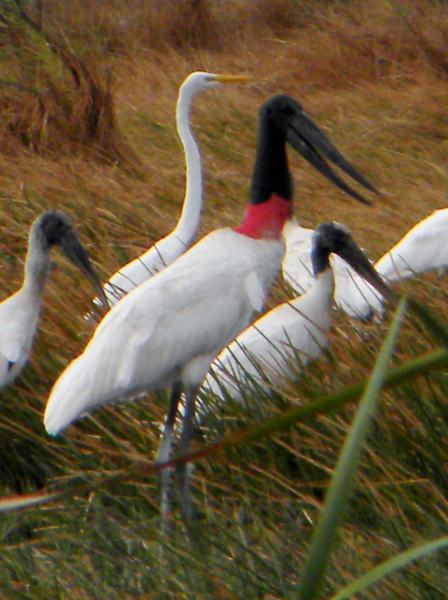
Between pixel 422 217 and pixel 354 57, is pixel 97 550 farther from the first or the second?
pixel 354 57

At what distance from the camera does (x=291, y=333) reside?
371cm

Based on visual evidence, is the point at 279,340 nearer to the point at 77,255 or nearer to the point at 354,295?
the point at 354,295

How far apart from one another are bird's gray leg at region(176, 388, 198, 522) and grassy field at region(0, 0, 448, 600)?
0.16 ft

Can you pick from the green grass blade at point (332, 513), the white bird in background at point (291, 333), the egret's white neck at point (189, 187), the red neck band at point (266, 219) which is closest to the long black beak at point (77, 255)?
the egret's white neck at point (189, 187)

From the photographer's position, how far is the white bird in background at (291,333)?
3.34 metres

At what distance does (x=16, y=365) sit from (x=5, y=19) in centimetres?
676

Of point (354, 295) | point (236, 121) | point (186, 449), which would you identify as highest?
point (186, 449)

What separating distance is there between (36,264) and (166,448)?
1.10 meters

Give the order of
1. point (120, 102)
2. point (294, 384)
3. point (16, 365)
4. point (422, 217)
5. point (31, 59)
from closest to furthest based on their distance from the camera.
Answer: point (294, 384) → point (16, 365) → point (422, 217) → point (31, 59) → point (120, 102)

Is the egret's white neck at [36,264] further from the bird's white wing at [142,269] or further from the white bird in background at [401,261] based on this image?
the white bird in background at [401,261]

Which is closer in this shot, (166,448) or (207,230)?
(166,448)

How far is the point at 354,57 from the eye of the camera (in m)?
10.1

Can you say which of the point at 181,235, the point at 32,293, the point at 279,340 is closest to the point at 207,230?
the point at 181,235

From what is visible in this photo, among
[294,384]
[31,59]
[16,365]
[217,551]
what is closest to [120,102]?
[31,59]
